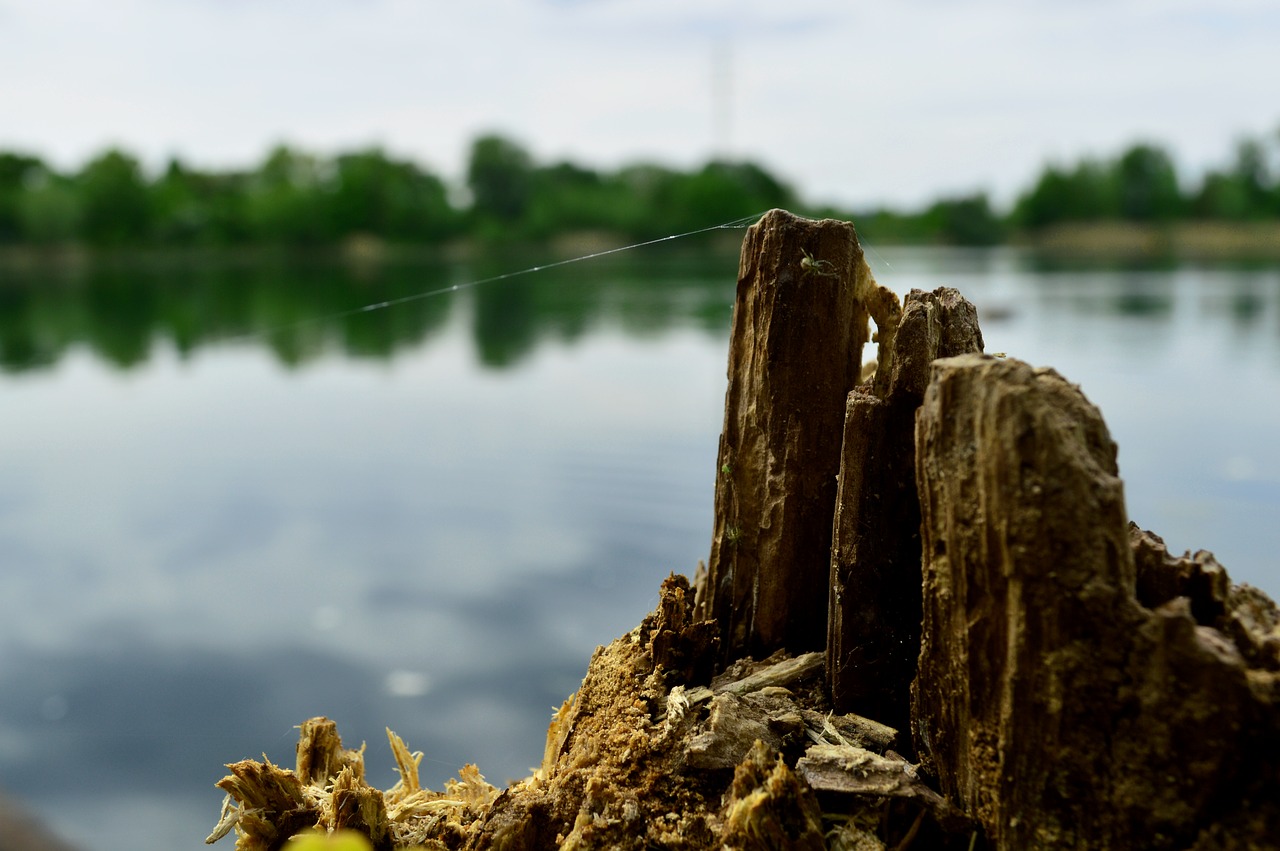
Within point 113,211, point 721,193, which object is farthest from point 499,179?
point 113,211

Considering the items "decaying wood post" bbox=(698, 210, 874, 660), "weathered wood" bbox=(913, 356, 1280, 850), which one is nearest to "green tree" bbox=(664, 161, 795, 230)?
"decaying wood post" bbox=(698, 210, 874, 660)

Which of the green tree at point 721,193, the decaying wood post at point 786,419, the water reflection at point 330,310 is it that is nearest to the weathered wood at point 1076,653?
the decaying wood post at point 786,419

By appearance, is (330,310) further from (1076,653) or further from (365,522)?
(1076,653)

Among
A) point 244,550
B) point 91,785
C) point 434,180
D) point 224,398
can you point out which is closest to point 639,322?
point 224,398

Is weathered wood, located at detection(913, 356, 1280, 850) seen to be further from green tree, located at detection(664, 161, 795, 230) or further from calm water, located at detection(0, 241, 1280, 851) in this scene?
green tree, located at detection(664, 161, 795, 230)

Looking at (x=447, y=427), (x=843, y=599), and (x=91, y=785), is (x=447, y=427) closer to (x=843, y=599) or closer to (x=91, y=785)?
(x=91, y=785)
